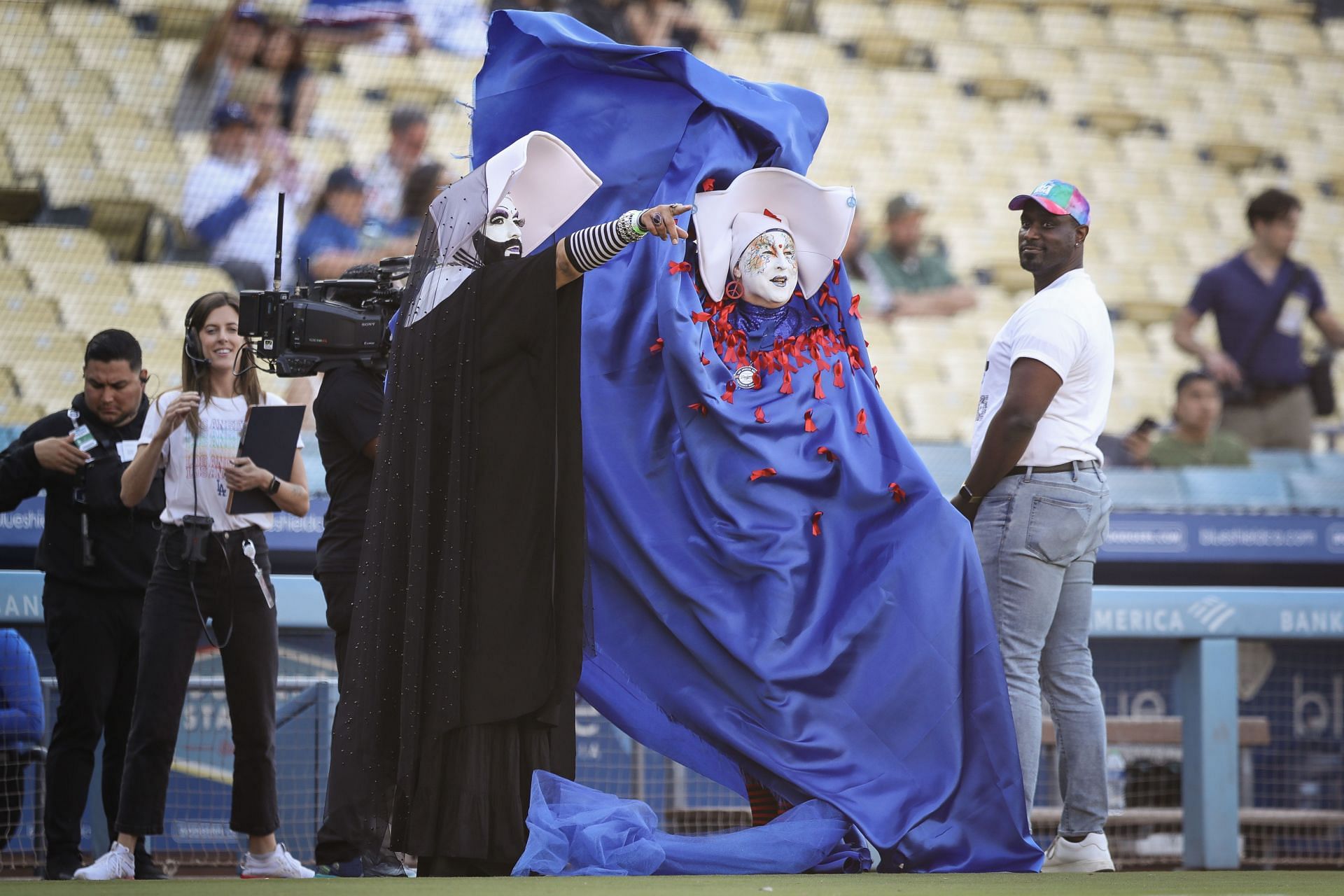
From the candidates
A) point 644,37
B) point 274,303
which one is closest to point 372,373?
point 274,303

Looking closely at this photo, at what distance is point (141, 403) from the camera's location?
4801mm

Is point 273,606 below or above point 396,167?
below

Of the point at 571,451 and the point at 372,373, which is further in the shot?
the point at 372,373

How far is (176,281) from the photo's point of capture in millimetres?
8344

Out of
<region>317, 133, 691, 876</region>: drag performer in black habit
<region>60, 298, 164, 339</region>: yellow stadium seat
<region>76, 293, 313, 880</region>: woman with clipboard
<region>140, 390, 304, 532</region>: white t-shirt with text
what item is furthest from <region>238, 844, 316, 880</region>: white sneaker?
<region>60, 298, 164, 339</region>: yellow stadium seat

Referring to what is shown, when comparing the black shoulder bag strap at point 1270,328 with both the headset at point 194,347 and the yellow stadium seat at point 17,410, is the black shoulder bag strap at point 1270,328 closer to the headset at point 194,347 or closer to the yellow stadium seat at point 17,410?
the headset at point 194,347

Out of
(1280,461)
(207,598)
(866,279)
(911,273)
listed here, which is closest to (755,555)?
(207,598)

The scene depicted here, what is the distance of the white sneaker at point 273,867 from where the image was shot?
4371mm

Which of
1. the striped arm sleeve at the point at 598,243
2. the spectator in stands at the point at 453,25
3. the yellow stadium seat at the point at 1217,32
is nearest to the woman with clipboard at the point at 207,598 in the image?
the striped arm sleeve at the point at 598,243

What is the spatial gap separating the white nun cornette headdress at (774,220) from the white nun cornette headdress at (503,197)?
0.36 meters

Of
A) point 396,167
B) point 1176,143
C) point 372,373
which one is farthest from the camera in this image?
point 1176,143

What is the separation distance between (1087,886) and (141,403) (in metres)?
3.13

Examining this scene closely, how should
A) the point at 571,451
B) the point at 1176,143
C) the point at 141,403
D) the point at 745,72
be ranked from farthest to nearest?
the point at 1176,143 < the point at 745,72 < the point at 141,403 < the point at 571,451

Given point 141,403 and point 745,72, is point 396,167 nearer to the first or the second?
point 745,72
